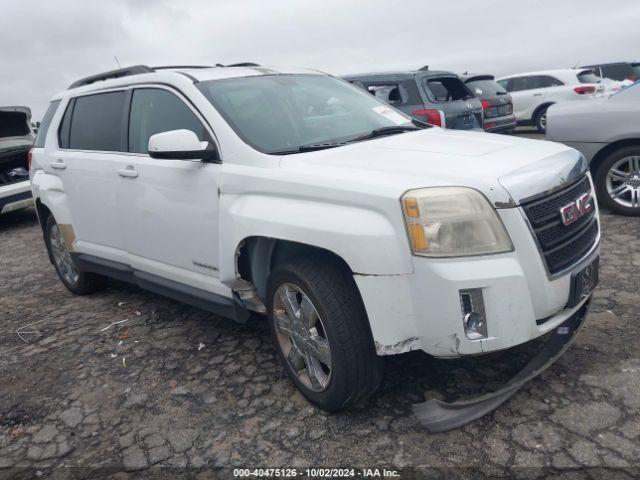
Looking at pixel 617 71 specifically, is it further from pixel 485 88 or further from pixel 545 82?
pixel 485 88

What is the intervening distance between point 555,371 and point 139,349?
2.62 meters

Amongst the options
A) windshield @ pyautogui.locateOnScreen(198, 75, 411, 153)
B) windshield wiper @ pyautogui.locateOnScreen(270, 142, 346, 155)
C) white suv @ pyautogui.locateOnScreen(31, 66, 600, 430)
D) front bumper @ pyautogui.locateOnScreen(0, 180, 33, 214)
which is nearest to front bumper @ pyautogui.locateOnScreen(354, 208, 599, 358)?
white suv @ pyautogui.locateOnScreen(31, 66, 600, 430)

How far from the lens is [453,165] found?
2551mm

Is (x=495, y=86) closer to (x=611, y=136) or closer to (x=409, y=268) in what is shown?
(x=611, y=136)

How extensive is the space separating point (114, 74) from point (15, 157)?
5.39 meters

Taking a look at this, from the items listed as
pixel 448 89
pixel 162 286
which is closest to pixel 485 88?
pixel 448 89

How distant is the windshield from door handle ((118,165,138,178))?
29.7 inches

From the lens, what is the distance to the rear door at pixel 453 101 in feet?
24.8

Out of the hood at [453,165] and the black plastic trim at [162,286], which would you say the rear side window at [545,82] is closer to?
the hood at [453,165]

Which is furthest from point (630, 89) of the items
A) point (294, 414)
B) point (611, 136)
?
point (294, 414)

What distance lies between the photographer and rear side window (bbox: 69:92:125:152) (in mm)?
4051

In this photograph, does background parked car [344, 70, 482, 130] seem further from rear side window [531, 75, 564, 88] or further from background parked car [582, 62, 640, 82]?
background parked car [582, 62, 640, 82]

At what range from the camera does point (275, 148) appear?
10.1 feet

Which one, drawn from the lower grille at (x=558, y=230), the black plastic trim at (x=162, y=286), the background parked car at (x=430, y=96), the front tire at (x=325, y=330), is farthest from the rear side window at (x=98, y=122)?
the background parked car at (x=430, y=96)
